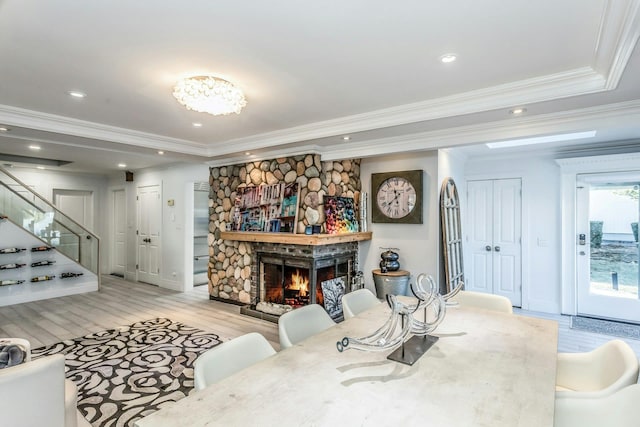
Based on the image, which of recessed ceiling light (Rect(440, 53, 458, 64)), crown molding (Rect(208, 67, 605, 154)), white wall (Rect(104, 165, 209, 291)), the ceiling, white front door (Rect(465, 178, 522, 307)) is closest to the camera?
the ceiling

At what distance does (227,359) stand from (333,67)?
6.46 feet

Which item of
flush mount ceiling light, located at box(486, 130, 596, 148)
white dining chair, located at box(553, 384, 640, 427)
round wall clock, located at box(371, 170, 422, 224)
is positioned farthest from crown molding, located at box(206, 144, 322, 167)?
white dining chair, located at box(553, 384, 640, 427)

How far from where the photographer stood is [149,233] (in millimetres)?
6938

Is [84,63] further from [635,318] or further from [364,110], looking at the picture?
[635,318]

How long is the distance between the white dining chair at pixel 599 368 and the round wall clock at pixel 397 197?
8.90 ft

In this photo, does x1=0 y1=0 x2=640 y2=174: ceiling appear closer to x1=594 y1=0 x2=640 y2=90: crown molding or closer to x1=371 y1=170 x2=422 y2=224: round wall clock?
x1=594 y1=0 x2=640 y2=90: crown molding

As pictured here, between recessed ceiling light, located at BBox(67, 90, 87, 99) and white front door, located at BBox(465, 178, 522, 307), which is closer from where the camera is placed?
recessed ceiling light, located at BBox(67, 90, 87, 99)

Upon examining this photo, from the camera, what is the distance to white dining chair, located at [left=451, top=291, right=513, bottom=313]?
2.54 meters

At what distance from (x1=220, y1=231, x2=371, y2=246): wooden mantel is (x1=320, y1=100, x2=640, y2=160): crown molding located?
1.08 meters

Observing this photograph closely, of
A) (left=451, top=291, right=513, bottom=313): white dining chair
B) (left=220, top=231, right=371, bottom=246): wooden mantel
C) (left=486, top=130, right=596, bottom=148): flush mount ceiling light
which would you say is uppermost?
(left=486, top=130, right=596, bottom=148): flush mount ceiling light

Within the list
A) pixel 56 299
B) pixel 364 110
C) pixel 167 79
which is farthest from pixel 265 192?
pixel 56 299

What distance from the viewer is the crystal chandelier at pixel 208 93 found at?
96.7 inches

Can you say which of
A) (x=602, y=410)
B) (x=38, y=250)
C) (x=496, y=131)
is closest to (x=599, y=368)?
(x=602, y=410)

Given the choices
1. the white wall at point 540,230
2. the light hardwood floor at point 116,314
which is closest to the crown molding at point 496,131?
the white wall at point 540,230
